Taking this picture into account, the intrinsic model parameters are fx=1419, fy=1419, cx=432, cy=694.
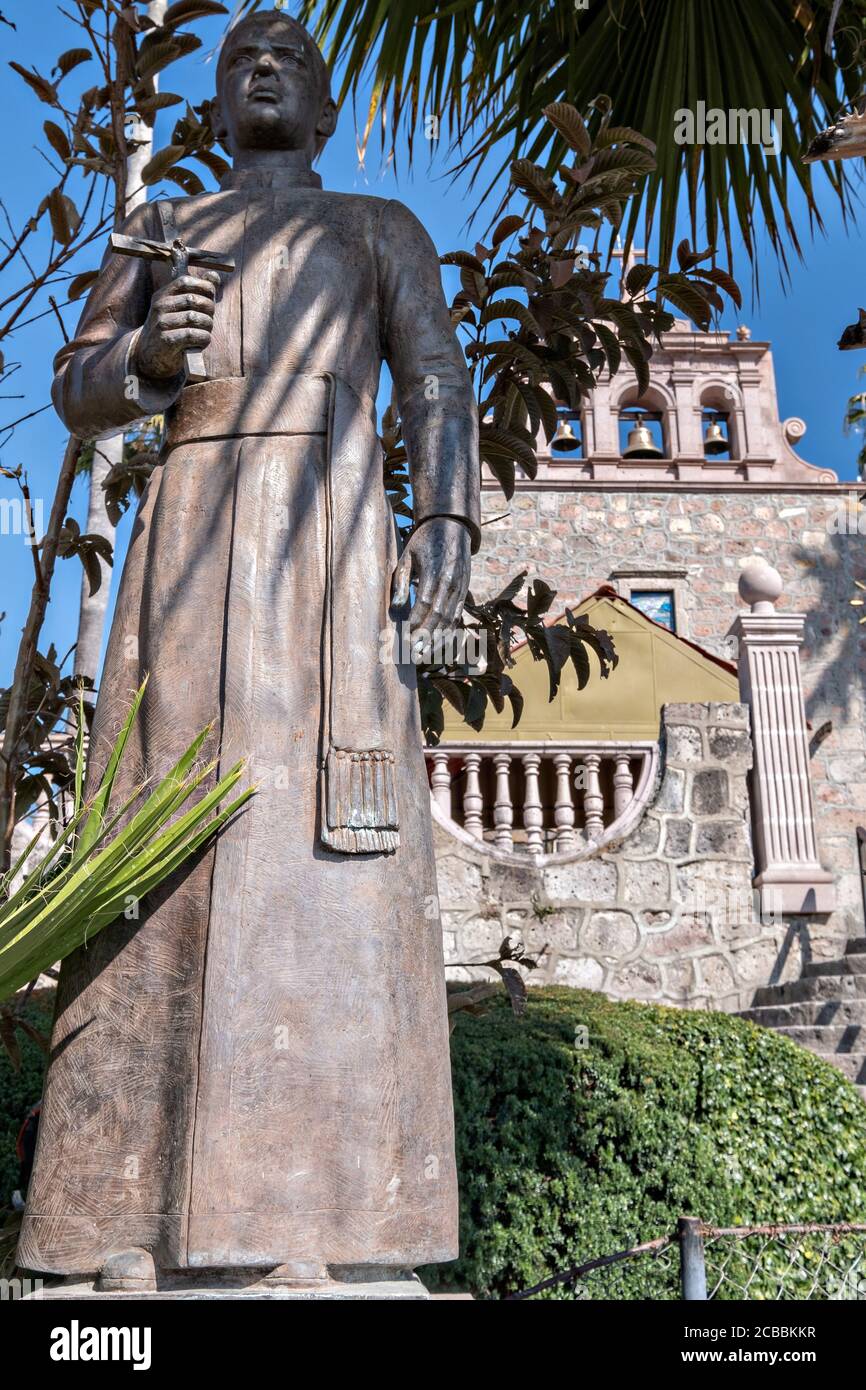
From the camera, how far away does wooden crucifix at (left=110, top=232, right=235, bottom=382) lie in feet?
9.66

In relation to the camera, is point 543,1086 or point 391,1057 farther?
point 543,1086

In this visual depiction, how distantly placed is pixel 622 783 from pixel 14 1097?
474 cm

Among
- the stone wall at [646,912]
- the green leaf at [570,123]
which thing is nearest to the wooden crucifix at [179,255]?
the green leaf at [570,123]

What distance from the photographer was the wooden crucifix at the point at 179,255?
116 inches

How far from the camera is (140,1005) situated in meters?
2.70

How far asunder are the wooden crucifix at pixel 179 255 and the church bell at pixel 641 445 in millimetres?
18116

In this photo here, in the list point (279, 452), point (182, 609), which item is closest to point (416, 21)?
point (279, 452)

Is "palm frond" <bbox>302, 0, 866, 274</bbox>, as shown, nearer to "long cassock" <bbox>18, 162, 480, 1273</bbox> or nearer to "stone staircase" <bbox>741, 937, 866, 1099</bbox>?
"long cassock" <bbox>18, 162, 480, 1273</bbox>

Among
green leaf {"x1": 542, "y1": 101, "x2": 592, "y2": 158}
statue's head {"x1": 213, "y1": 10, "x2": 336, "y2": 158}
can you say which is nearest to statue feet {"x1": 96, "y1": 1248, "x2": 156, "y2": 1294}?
statue's head {"x1": 213, "y1": 10, "x2": 336, "y2": 158}

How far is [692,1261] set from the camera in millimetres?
3750

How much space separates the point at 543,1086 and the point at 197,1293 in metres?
3.99

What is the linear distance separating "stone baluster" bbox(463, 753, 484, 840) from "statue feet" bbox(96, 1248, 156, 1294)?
750 cm

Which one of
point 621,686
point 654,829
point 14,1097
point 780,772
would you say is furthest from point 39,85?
point 621,686

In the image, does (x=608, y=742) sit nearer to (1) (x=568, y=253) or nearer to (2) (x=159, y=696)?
(1) (x=568, y=253)
